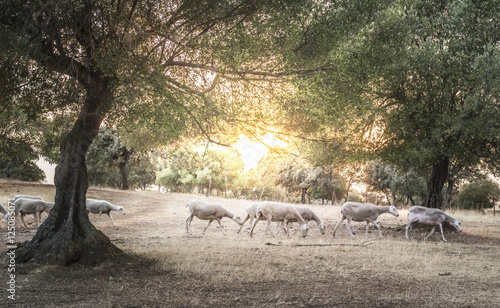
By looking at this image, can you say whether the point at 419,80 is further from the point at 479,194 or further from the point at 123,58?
the point at 479,194

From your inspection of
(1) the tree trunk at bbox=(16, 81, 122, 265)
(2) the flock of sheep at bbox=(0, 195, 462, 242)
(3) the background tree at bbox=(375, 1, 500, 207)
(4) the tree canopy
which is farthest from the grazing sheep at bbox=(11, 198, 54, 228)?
(3) the background tree at bbox=(375, 1, 500, 207)

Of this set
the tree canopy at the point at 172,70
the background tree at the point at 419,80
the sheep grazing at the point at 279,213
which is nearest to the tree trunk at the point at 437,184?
the background tree at the point at 419,80

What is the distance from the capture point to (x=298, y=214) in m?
17.6

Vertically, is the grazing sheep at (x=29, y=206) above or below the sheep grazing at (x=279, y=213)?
below

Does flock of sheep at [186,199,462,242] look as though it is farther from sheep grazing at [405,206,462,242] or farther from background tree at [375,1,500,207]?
background tree at [375,1,500,207]

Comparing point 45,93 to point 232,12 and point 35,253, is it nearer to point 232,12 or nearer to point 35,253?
point 35,253

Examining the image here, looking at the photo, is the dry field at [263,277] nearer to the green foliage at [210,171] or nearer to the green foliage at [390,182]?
the green foliage at [210,171]

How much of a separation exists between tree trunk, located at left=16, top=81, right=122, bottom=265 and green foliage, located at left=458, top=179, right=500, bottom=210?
67.9m

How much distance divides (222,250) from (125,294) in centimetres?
551

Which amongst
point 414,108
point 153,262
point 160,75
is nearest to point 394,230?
point 414,108

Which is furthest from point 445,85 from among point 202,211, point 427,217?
point 202,211

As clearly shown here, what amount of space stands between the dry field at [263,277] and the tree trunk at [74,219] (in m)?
0.48

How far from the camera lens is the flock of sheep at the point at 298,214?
17.2m

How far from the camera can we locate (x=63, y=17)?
356 inches
